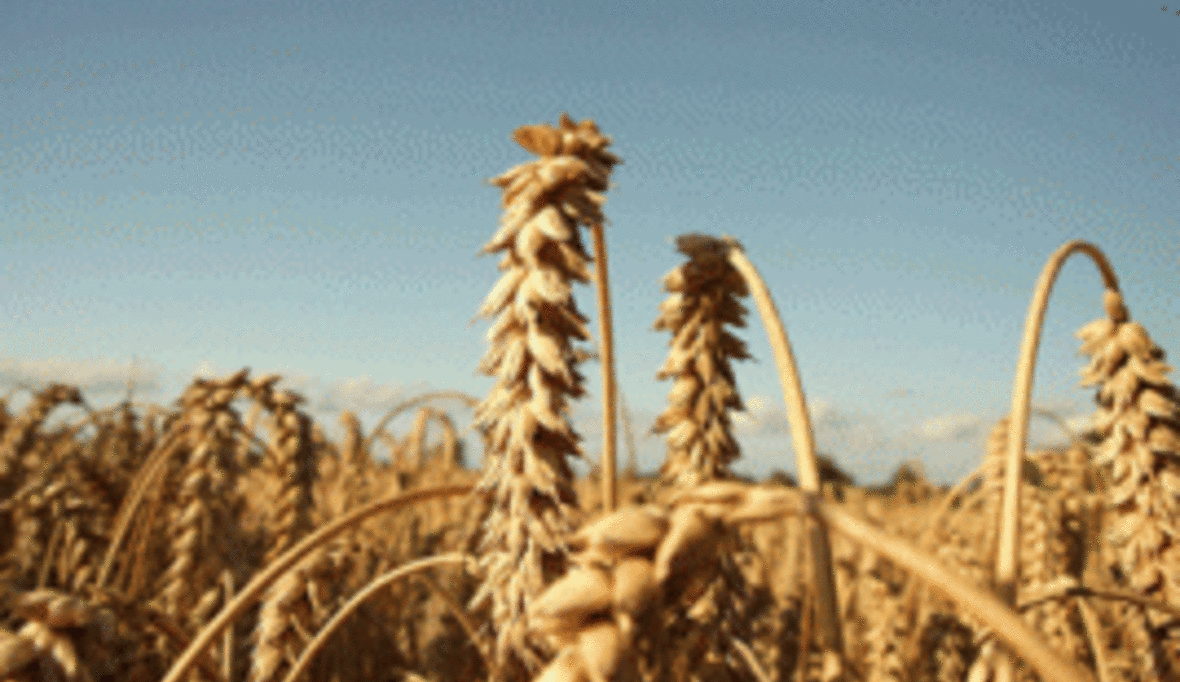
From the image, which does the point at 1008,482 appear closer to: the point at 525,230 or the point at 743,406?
the point at 743,406

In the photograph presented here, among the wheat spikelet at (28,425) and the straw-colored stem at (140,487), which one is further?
the wheat spikelet at (28,425)

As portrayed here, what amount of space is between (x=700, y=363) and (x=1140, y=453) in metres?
1.09

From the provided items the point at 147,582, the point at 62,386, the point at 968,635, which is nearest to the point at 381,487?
the point at 62,386

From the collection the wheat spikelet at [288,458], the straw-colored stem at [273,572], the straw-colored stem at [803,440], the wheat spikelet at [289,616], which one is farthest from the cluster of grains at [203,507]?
the straw-colored stem at [803,440]

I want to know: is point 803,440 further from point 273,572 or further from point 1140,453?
point 1140,453

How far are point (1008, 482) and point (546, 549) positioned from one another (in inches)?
34.7

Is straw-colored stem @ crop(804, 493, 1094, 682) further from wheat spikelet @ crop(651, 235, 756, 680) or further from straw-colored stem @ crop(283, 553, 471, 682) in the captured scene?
straw-colored stem @ crop(283, 553, 471, 682)

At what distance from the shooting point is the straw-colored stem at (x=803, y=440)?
32.4 inches

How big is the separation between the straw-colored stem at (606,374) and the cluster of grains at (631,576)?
0.87 meters

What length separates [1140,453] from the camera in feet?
6.20

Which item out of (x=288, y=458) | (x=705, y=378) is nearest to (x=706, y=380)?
(x=705, y=378)

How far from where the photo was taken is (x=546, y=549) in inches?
58.3

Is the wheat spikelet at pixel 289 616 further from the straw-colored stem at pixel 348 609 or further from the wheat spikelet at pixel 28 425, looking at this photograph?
the wheat spikelet at pixel 28 425

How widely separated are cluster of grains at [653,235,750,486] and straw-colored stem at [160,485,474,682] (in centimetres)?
60
